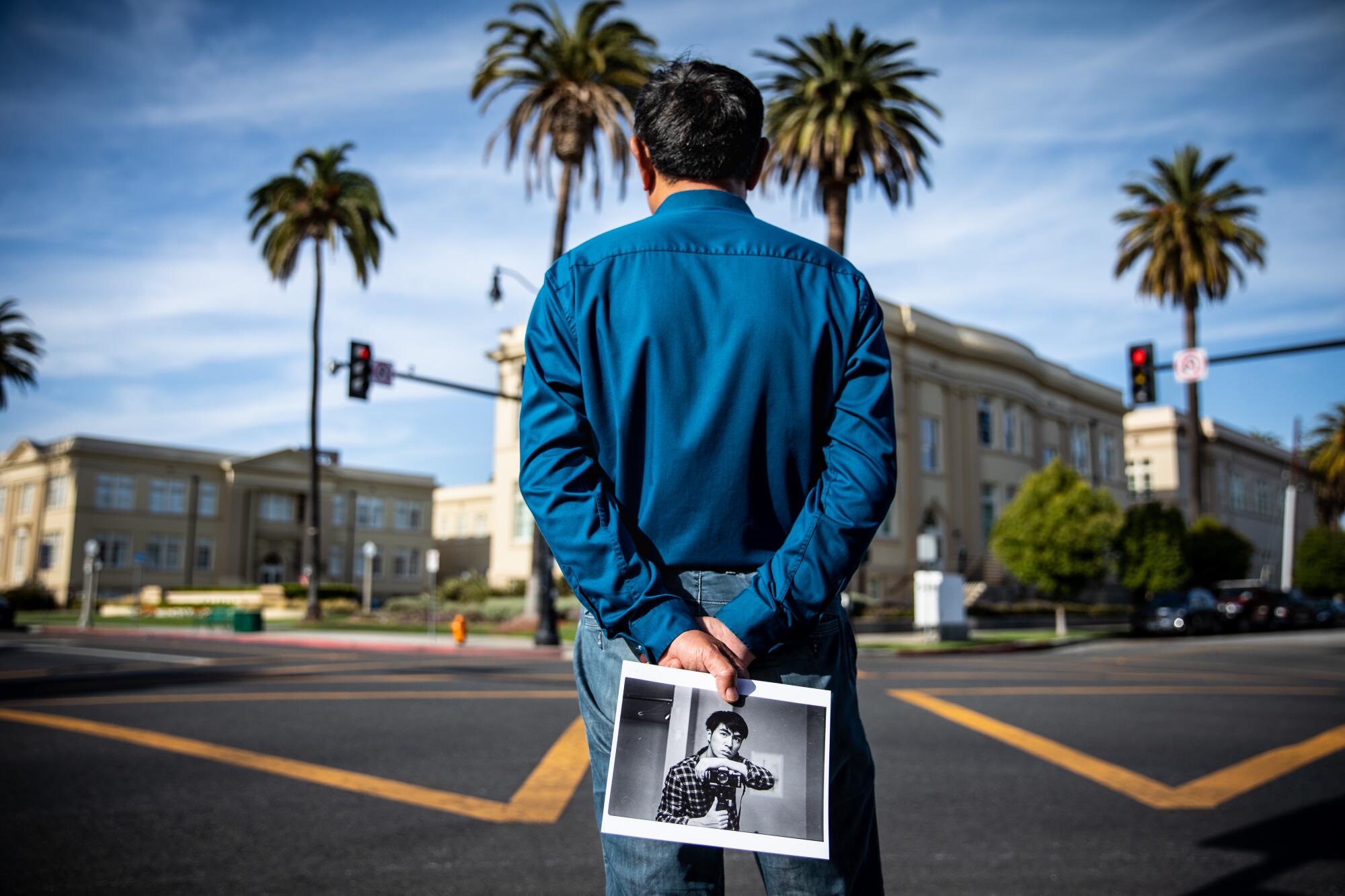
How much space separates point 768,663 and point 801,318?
2.25 ft

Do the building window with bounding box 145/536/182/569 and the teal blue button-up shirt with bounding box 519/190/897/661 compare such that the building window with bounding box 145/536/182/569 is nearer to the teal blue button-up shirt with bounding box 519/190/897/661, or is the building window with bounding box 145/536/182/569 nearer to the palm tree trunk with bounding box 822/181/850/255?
the palm tree trunk with bounding box 822/181/850/255

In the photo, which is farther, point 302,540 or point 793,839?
point 302,540

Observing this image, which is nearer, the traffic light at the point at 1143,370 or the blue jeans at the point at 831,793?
the blue jeans at the point at 831,793

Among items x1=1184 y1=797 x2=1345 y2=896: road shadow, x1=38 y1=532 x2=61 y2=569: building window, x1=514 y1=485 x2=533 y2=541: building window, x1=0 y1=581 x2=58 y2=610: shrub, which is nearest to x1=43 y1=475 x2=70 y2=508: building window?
x1=38 y1=532 x2=61 y2=569: building window

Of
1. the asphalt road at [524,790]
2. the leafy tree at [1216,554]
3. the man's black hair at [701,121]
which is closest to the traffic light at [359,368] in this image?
the asphalt road at [524,790]

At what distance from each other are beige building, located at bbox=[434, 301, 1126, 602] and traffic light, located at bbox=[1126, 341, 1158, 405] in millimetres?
18906

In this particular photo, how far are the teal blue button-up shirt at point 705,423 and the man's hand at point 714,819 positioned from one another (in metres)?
0.30

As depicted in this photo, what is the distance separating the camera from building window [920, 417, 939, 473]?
143 feet

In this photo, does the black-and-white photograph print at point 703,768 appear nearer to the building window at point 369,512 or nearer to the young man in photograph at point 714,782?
the young man in photograph at point 714,782

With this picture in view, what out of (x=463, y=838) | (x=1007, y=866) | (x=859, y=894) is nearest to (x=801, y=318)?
(x=859, y=894)

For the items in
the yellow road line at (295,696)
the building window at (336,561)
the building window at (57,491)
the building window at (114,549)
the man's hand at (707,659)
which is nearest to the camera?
the man's hand at (707,659)

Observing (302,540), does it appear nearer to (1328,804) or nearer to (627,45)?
(627,45)

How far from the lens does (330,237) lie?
1492 inches

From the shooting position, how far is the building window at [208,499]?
62.9 metres
